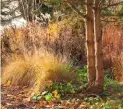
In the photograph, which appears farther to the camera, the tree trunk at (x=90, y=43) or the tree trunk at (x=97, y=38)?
the tree trunk at (x=90, y=43)

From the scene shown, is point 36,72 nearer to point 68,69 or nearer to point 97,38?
point 68,69

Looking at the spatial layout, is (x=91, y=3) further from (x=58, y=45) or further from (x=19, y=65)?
(x=58, y=45)

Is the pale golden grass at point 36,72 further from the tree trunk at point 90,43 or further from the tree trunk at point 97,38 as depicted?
the tree trunk at point 97,38

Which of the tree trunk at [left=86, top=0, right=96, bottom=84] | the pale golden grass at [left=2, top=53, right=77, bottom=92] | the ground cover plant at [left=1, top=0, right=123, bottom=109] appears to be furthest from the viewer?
the pale golden grass at [left=2, top=53, right=77, bottom=92]

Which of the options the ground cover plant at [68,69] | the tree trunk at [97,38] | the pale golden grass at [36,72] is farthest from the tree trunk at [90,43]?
the pale golden grass at [36,72]

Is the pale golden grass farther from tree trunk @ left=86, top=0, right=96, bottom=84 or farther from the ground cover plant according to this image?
tree trunk @ left=86, top=0, right=96, bottom=84

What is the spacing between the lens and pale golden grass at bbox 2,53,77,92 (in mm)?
7387

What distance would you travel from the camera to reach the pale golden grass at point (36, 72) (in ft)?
24.2

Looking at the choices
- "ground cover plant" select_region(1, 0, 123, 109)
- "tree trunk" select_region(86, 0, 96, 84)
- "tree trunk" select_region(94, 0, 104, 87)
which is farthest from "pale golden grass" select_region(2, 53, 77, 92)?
"tree trunk" select_region(94, 0, 104, 87)

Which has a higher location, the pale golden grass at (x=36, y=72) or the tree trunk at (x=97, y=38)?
the tree trunk at (x=97, y=38)

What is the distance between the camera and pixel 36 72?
7945 millimetres

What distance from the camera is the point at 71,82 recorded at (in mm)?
7465

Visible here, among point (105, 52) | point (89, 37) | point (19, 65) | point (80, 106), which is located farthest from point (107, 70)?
point (80, 106)

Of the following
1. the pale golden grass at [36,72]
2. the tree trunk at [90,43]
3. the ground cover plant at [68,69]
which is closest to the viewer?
the ground cover plant at [68,69]
